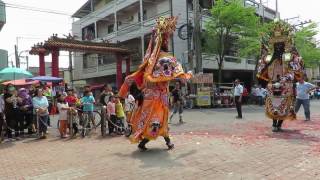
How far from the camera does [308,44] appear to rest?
116 ft

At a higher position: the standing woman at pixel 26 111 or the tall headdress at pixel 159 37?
the tall headdress at pixel 159 37

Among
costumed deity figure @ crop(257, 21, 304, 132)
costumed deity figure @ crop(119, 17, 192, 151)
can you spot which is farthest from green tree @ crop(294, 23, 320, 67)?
costumed deity figure @ crop(119, 17, 192, 151)

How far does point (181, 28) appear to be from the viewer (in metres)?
28.5

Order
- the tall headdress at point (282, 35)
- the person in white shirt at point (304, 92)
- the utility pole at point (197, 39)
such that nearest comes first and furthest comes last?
the tall headdress at point (282, 35), the person in white shirt at point (304, 92), the utility pole at point (197, 39)

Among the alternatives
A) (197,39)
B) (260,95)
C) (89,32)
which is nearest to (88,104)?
(197,39)

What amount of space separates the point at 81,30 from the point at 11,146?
35.4 metres

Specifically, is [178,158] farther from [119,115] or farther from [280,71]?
[280,71]

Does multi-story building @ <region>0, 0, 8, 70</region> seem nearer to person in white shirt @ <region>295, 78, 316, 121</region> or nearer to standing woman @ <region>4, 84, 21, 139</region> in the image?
standing woman @ <region>4, 84, 21, 139</region>

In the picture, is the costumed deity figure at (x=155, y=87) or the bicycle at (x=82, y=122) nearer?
the costumed deity figure at (x=155, y=87)

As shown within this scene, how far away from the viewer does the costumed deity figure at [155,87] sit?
7.95 metres

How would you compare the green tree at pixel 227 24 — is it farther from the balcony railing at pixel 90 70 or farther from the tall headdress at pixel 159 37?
the tall headdress at pixel 159 37

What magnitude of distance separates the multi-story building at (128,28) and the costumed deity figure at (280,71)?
674 inches

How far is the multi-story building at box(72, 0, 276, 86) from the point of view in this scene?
1215 inches

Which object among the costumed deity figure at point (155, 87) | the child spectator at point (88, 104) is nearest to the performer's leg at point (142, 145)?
the costumed deity figure at point (155, 87)
